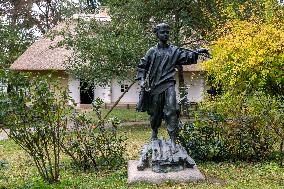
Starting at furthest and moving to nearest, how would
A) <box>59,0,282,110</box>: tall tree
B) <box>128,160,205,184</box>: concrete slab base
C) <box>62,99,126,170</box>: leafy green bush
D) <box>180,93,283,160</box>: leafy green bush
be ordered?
<box>59,0,282,110</box>: tall tree < <box>180,93,283,160</box>: leafy green bush < <box>62,99,126,170</box>: leafy green bush < <box>128,160,205,184</box>: concrete slab base

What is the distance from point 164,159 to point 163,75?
1436 mm

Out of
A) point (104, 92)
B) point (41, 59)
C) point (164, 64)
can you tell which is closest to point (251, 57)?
point (164, 64)

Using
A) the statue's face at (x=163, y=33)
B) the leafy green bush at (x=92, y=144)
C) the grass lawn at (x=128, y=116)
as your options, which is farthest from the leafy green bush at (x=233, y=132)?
the grass lawn at (x=128, y=116)

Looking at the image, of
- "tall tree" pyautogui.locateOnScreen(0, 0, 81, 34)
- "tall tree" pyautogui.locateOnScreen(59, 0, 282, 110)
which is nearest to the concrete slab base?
"tall tree" pyautogui.locateOnScreen(59, 0, 282, 110)

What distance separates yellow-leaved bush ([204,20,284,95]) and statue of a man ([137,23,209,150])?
17.5 feet

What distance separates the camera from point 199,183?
25.5 feet

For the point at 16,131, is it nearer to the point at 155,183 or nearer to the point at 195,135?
the point at 155,183

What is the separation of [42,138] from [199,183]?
2.62m

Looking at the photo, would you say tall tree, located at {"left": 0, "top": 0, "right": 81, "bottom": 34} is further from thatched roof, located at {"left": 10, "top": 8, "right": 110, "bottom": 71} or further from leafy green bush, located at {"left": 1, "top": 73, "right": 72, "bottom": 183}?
leafy green bush, located at {"left": 1, "top": 73, "right": 72, "bottom": 183}

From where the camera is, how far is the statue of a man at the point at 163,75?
8383 mm

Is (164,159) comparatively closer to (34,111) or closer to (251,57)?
(34,111)

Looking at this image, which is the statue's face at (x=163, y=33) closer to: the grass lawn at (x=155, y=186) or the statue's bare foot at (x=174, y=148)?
the statue's bare foot at (x=174, y=148)

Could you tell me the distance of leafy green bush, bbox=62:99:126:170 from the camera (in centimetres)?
928

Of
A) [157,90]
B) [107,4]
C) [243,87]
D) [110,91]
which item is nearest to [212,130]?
[157,90]
